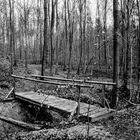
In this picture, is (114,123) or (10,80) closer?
(114,123)

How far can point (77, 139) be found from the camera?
4387 mm

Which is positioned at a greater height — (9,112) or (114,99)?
(114,99)

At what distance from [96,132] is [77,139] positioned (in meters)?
0.65

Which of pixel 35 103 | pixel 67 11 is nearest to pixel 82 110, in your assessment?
pixel 35 103

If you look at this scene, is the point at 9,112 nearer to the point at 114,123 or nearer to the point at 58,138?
the point at 58,138

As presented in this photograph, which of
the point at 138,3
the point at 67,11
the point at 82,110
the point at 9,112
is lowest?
the point at 9,112

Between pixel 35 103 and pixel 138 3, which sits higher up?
pixel 138 3

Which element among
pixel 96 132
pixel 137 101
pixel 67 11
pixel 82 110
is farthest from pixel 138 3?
pixel 67 11

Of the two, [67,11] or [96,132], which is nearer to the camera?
[96,132]

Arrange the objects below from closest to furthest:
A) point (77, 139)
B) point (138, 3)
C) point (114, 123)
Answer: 1. point (77, 139)
2. point (114, 123)
3. point (138, 3)

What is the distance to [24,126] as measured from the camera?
5980mm

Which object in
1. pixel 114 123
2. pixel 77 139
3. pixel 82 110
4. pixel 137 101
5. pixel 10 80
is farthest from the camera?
pixel 10 80

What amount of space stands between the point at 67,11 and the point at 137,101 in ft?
59.6

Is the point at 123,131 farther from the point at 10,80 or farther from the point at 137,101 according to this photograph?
the point at 10,80
